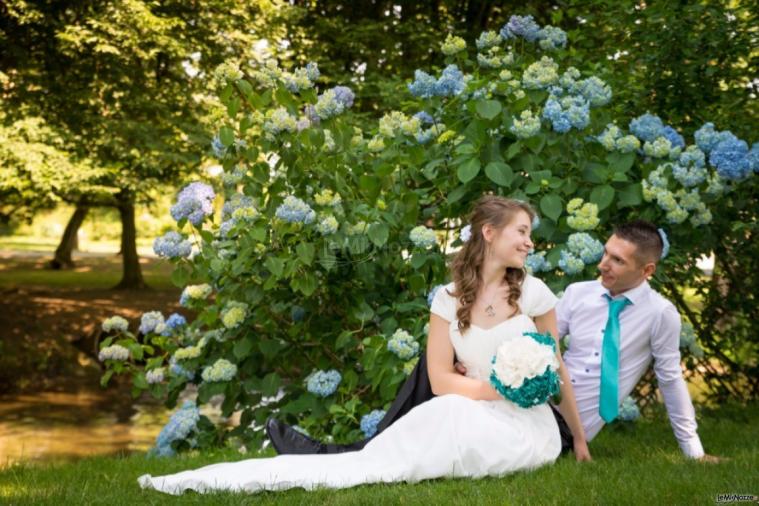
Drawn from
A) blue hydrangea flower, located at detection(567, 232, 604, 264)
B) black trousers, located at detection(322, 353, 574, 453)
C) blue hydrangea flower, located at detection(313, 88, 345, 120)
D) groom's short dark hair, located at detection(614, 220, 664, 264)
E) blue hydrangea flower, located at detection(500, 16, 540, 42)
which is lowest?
black trousers, located at detection(322, 353, 574, 453)

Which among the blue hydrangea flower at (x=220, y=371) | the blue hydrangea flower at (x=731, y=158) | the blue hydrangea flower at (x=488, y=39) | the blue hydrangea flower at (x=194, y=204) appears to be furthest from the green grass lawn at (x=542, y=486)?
the blue hydrangea flower at (x=488, y=39)

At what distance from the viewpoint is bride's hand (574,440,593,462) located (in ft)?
13.7

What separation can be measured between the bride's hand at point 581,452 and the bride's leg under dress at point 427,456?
0.23 m

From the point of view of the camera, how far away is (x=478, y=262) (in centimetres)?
415

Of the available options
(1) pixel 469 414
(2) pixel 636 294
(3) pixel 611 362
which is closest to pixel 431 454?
(1) pixel 469 414

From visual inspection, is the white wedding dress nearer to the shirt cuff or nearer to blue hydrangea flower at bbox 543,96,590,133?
the shirt cuff

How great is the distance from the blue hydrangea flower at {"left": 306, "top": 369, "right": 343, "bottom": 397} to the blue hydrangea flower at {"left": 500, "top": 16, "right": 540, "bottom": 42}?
2.66 meters

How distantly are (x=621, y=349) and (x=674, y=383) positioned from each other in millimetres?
300

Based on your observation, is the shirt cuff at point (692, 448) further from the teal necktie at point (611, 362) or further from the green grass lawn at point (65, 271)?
the green grass lawn at point (65, 271)

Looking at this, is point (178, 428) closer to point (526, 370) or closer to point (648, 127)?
point (526, 370)

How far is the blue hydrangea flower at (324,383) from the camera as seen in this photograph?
224 inches

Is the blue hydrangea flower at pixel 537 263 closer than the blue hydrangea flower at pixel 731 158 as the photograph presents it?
Yes

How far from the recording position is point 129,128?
15023 mm

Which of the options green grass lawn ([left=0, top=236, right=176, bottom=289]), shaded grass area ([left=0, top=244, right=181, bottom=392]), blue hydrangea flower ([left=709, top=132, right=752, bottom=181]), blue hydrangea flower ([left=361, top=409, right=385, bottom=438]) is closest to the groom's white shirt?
blue hydrangea flower ([left=361, top=409, right=385, bottom=438])
